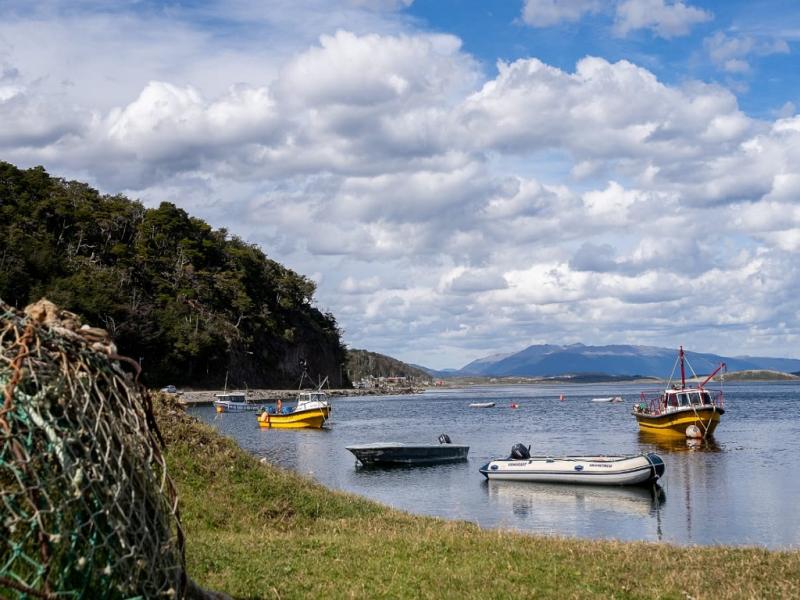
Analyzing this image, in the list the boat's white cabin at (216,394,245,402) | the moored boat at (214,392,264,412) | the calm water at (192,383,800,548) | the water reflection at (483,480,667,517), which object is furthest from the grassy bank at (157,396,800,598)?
the boat's white cabin at (216,394,245,402)

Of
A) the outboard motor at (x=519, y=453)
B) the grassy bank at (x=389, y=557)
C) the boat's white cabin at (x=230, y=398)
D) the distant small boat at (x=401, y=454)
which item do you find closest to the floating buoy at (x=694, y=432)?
the distant small boat at (x=401, y=454)

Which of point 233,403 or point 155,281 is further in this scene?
point 155,281

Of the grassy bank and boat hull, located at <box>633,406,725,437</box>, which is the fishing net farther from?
boat hull, located at <box>633,406,725,437</box>

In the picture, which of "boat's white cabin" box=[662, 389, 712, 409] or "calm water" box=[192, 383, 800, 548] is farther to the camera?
"boat's white cabin" box=[662, 389, 712, 409]

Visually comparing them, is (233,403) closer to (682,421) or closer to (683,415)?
(682,421)

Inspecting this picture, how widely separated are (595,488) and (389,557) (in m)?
24.3

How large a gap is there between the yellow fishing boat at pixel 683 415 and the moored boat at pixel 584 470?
22.5 meters

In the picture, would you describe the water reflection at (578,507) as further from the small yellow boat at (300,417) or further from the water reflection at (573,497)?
the small yellow boat at (300,417)

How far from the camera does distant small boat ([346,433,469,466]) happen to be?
43.7 m

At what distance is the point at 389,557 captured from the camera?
13148 mm

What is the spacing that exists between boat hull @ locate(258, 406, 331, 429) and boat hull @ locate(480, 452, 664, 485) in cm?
3437

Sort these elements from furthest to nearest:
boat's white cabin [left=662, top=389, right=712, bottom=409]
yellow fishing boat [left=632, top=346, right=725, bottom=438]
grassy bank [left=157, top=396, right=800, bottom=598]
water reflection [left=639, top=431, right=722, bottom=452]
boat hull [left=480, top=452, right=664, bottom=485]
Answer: boat's white cabin [left=662, top=389, right=712, bottom=409]
yellow fishing boat [left=632, top=346, right=725, bottom=438]
water reflection [left=639, top=431, right=722, bottom=452]
boat hull [left=480, top=452, right=664, bottom=485]
grassy bank [left=157, top=396, right=800, bottom=598]

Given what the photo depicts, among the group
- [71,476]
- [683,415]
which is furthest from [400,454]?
[71,476]

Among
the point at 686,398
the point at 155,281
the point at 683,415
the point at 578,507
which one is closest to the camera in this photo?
the point at 578,507
